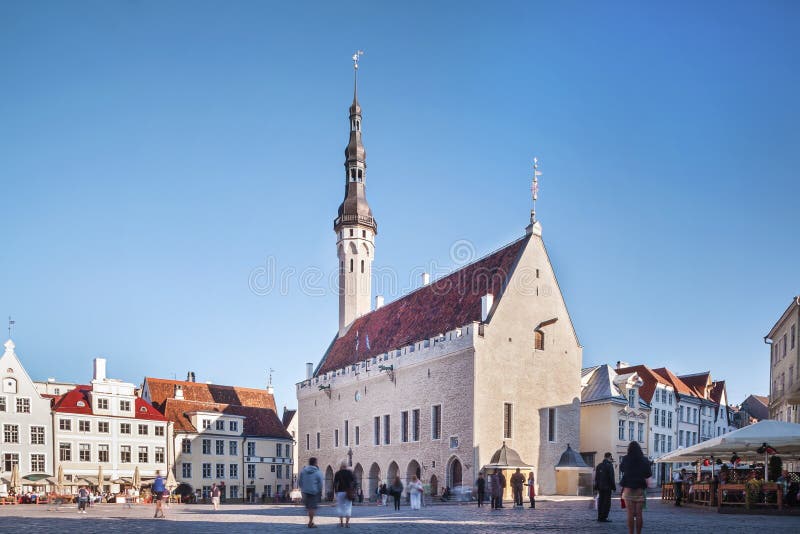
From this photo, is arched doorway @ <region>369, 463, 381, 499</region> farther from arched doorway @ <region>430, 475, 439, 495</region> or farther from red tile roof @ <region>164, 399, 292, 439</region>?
red tile roof @ <region>164, 399, 292, 439</region>

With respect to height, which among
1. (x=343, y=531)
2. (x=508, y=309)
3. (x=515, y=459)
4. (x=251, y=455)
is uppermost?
(x=508, y=309)

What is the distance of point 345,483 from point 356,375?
35.5 m

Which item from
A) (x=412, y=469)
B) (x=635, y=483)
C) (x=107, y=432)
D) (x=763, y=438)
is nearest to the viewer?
(x=635, y=483)

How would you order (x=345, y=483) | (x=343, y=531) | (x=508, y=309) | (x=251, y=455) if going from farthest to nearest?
(x=251, y=455), (x=508, y=309), (x=345, y=483), (x=343, y=531)

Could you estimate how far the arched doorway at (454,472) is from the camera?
1590 inches

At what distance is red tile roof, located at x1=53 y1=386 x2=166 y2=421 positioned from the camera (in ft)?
170

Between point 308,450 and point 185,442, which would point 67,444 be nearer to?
point 185,442

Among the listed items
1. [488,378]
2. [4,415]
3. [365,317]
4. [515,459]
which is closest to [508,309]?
[488,378]

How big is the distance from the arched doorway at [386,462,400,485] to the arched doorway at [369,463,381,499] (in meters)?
1.48

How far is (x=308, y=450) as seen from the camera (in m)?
59.5

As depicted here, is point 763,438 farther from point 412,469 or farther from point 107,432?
point 107,432

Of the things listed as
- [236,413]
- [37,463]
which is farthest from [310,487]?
[236,413]

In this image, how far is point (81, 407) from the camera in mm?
52344

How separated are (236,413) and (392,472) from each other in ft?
63.8
